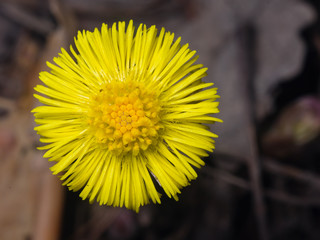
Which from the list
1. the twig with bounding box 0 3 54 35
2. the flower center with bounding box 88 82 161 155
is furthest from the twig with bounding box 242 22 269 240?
the twig with bounding box 0 3 54 35

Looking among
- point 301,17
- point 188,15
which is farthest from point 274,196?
point 188,15

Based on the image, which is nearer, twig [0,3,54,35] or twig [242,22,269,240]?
twig [242,22,269,240]

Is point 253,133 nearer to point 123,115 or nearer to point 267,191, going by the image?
point 267,191

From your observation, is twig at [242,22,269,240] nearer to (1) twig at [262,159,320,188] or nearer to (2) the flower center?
(1) twig at [262,159,320,188]

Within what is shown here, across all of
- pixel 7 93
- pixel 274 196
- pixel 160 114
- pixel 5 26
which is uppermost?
pixel 5 26

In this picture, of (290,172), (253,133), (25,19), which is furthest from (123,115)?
(25,19)

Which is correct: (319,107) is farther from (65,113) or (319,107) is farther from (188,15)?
(65,113)

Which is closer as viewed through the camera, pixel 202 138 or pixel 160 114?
pixel 202 138
